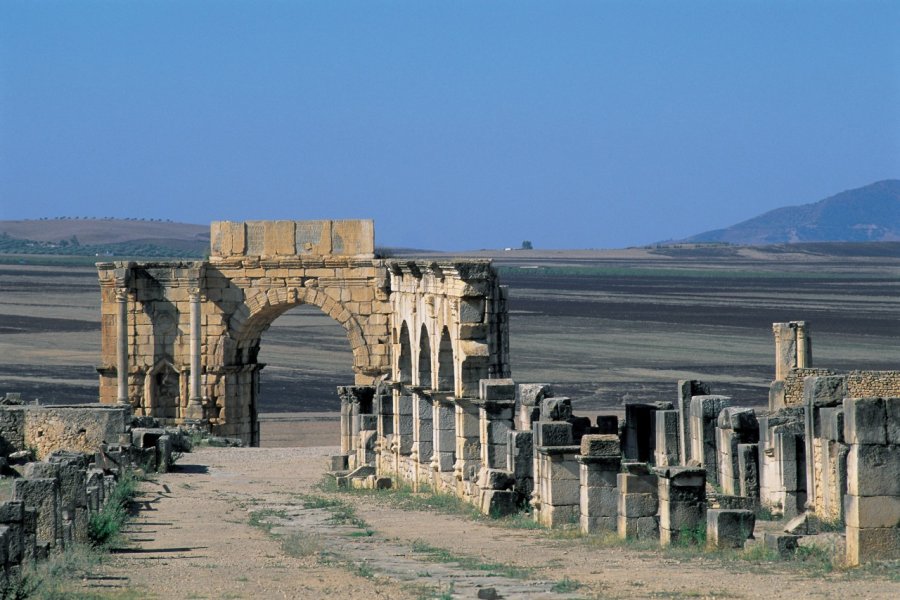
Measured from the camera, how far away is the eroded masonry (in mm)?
17500

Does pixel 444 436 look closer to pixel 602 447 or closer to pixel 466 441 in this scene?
pixel 466 441

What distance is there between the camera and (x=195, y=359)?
3341 centimetres

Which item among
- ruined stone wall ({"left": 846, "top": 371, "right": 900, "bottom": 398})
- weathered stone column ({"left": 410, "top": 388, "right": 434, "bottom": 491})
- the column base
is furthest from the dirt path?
the column base

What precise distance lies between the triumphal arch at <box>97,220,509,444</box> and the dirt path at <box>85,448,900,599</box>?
30.2ft

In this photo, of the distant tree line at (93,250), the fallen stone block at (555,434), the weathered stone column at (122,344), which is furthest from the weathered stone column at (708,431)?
the distant tree line at (93,250)

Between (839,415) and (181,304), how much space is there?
19283 mm

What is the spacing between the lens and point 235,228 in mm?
33688

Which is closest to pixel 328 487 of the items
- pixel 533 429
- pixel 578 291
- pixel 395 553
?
pixel 533 429

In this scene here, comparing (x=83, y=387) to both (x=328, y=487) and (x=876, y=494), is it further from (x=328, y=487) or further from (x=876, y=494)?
(x=876, y=494)

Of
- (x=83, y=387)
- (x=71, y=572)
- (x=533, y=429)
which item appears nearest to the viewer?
(x=71, y=572)

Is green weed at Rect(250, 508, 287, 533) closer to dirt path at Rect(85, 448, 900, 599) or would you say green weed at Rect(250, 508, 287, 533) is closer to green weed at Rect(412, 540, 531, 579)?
dirt path at Rect(85, 448, 900, 599)

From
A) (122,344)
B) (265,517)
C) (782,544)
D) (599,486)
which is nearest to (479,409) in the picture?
(265,517)

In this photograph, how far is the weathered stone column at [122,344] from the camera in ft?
110

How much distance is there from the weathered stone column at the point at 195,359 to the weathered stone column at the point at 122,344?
1185 millimetres
